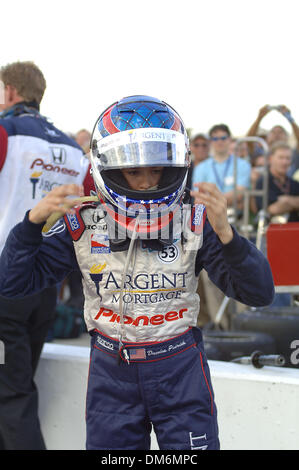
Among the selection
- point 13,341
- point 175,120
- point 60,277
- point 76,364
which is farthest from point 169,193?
point 76,364

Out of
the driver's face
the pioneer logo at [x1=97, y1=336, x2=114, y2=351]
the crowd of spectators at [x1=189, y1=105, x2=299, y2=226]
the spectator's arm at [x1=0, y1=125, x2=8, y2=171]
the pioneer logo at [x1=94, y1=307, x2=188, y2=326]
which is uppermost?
the spectator's arm at [x1=0, y1=125, x2=8, y2=171]

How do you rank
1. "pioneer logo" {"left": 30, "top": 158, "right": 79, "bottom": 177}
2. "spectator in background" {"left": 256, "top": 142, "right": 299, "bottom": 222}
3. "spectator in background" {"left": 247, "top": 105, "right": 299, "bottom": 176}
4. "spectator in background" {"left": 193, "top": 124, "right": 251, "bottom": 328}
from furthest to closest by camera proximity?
"spectator in background" {"left": 247, "top": 105, "right": 299, "bottom": 176} → "spectator in background" {"left": 193, "top": 124, "right": 251, "bottom": 328} → "spectator in background" {"left": 256, "top": 142, "right": 299, "bottom": 222} → "pioneer logo" {"left": 30, "top": 158, "right": 79, "bottom": 177}

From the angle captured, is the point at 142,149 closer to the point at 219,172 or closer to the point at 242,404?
the point at 242,404

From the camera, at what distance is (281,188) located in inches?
211

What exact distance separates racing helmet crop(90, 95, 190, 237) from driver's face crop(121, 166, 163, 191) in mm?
17

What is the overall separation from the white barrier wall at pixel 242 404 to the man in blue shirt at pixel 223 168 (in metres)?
2.98

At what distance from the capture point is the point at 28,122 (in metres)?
2.87

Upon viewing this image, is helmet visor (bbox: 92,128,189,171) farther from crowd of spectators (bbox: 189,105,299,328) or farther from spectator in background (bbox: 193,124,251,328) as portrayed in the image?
spectator in background (bbox: 193,124,251,328)

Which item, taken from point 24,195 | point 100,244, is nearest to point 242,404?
point 100,244

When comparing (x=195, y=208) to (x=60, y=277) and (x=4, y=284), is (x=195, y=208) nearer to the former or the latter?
(x=60, y=277)

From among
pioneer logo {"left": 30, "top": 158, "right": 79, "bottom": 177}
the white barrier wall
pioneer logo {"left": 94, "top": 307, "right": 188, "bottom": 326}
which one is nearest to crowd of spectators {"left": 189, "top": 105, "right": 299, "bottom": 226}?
pioneer logo {"left": 30, "top": 158, "right": 79, "bottom": 177}

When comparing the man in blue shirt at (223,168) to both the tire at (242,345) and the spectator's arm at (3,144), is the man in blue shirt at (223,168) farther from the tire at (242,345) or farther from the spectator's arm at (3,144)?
the spectator's arm at (3,144)

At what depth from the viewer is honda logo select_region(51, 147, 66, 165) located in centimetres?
295
